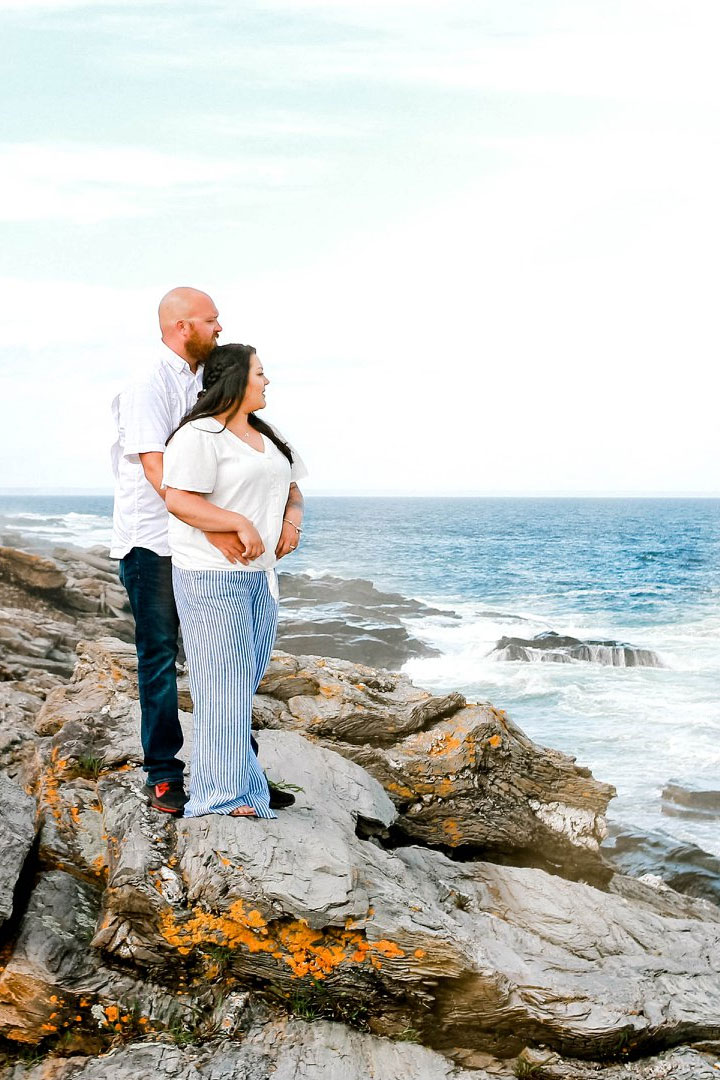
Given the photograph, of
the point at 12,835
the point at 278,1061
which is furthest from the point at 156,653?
the point at 278,1061

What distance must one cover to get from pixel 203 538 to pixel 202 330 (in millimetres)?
1113

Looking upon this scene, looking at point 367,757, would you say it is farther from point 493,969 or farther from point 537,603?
point 537,603

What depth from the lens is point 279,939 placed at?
3818 millimetres

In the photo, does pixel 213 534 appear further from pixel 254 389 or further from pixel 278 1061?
pixel 278 1061

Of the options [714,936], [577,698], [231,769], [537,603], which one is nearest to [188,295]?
[231,769]

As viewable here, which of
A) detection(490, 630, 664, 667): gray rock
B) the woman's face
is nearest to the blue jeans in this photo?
the woman's face

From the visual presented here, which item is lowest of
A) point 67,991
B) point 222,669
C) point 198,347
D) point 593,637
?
point 593,637

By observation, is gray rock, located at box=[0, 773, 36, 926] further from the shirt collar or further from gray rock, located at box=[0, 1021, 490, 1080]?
the shirt collar

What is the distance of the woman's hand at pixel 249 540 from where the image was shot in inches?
153

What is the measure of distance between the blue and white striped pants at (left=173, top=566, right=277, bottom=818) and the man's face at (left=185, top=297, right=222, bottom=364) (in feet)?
3.85

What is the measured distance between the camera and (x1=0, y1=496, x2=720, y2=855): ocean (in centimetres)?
1608

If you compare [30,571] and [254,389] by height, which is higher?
[254,389]

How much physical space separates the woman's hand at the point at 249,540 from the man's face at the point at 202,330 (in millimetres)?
1004

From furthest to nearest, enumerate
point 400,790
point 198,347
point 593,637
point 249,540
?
1. point 593,637
2. point 400,790
3. point 198,347
4. point 249,540
